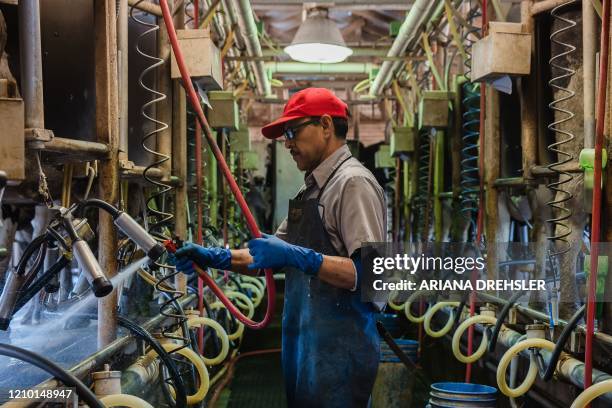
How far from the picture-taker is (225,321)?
21.7 ft

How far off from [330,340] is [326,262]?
1.28 feet

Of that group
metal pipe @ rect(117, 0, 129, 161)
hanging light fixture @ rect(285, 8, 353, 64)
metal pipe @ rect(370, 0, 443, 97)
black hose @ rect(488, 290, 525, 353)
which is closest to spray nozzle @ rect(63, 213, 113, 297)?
metal pipe @ rect(117, 0, 129, 161)

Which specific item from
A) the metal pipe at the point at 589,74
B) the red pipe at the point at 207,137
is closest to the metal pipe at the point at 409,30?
the metal pipe at the point at 589,74

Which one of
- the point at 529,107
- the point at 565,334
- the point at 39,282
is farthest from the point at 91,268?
the point at 529,107

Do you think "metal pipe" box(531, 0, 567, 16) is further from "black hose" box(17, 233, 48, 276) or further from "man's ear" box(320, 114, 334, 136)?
"black hose" box(17, 233, 48, 276)

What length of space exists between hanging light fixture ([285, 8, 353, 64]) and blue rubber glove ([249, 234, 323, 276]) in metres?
4.34

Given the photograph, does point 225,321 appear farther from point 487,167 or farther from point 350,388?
point 350,388

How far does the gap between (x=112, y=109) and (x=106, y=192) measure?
35cm

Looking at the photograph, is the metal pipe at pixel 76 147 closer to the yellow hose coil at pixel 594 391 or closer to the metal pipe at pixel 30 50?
the metal pipe at pixel 30 50

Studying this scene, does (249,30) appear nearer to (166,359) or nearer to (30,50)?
(166,359)

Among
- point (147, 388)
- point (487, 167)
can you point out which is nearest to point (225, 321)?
point (487, 167)

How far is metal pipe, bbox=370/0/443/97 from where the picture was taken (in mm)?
5875

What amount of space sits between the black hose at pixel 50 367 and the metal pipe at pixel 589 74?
2259 millimetres

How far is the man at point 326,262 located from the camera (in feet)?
9.20
